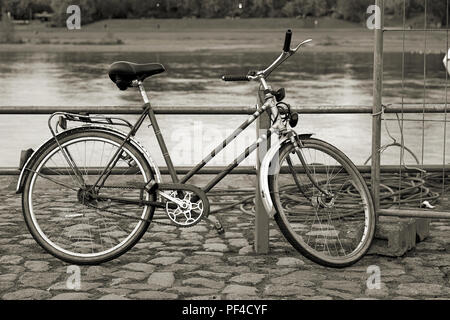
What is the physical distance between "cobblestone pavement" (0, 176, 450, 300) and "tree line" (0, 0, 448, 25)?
103 meters

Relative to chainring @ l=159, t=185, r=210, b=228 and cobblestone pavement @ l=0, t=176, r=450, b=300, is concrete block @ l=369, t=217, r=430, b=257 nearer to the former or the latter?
cobblestone pavement @ l=0, t=176, r=450, b=300

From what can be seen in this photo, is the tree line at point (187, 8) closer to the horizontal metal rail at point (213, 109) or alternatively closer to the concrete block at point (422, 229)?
the horizontal metal rail at point (213, 109)

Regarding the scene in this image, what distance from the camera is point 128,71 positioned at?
18.0ft

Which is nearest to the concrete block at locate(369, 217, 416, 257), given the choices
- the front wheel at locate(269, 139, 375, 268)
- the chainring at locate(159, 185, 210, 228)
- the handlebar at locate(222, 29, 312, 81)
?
the front wheel at locate(269, 139, 375, 268)

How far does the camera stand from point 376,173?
595 centimetres

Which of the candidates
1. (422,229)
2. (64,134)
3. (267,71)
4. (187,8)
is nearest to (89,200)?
(64,134)

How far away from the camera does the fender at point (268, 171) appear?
211 inches

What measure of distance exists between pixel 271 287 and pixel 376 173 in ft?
4.11

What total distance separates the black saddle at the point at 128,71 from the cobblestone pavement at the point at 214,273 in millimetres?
1128

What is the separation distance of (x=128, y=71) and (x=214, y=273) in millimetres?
1304

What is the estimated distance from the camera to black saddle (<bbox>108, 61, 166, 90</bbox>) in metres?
5.48

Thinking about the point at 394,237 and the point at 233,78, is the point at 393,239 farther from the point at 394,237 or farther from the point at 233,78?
the point at 233,78

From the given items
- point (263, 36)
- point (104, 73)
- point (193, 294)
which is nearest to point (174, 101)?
point (104, 73)

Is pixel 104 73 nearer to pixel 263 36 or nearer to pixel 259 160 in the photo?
pixel 259 160
